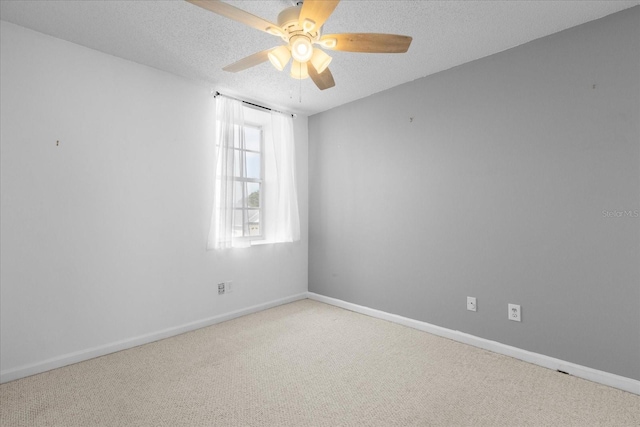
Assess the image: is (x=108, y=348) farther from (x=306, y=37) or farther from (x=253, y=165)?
(x=306, y=37)

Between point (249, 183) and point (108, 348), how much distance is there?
202 centimetres

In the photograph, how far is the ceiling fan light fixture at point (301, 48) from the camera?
172 centimetres

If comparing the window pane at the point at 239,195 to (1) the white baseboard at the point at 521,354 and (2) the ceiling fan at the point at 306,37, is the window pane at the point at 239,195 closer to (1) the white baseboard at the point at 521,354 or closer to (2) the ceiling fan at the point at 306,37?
(2) the ceiling fan at the point at 306,37

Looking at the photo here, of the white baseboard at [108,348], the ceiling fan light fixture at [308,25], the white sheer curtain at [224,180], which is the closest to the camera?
the ceiling fan light fixture at [308,25]

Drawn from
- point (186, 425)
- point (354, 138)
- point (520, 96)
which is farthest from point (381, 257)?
point (186, 425)

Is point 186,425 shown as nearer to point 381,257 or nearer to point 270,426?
point 270,426

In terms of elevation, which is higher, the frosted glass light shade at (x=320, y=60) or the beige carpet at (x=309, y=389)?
the frosted glass light shade at (x=320, y=60)

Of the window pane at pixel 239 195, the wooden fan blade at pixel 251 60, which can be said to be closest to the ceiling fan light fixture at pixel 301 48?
the wooden fan blade at pixel 251 60

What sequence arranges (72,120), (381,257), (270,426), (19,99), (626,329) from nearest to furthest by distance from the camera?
(270,426), (626,329), (19,99), (72,120), (381,257)

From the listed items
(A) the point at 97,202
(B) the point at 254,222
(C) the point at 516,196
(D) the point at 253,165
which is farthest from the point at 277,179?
(C) the point at 516,196

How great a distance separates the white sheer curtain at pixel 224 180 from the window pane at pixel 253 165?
0.37 metres

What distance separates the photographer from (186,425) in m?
1.71

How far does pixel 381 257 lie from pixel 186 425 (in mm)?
2314

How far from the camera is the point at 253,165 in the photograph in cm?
381
